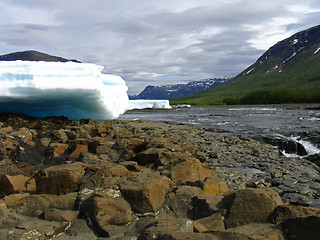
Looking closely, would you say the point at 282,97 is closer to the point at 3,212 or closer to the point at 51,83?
the point at 51,83

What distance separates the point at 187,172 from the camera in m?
6.57

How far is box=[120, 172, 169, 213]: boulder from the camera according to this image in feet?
14.7

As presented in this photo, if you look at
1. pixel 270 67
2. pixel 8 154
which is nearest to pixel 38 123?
pixel 8 154

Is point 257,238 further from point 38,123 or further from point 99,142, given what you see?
point 38,123

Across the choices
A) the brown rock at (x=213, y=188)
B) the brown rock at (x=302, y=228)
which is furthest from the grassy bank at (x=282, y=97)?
the brown rock at (x=302, y=228)

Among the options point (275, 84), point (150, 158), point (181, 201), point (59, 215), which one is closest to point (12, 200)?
point (59, 215)

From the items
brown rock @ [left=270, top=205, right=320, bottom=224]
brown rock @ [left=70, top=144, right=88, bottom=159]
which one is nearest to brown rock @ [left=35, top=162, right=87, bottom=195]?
brown rock @ [left=270, top=205, right=320, bottom=224]

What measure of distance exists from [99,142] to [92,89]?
131 inches

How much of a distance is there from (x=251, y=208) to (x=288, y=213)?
501 millimetres

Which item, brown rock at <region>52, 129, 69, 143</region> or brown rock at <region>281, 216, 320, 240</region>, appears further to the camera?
brown rock at <region>52, 129, 69, 143</region>

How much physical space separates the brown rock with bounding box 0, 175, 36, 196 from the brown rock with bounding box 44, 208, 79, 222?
1.50 m

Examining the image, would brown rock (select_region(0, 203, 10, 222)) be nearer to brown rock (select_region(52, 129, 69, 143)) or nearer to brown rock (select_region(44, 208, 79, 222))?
brown rock (select_region(44, 208, 79, 222))

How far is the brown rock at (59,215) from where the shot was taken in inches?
165

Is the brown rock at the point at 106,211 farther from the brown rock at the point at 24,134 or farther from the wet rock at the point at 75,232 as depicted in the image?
the brown rock at the point at 24,134
